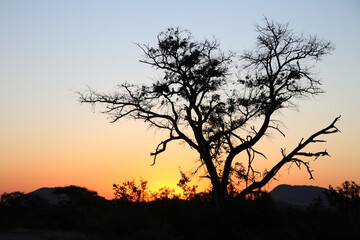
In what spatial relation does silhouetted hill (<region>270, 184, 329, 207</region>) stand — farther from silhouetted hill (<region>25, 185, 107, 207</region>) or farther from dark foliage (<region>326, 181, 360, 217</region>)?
dark foliage (<region>326, 181, 360, 217</region>)

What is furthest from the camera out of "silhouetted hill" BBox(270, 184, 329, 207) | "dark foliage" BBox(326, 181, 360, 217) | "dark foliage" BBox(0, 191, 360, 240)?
"silhouetted hill" BBox(270, 184, 329, 207)

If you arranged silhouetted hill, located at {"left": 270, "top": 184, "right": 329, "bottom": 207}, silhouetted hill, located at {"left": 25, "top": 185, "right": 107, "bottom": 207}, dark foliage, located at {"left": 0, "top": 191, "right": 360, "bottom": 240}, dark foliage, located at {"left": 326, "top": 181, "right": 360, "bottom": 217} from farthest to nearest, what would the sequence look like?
1. silhouetted hill, located at {"left": 270, "top": 184, "right": 329, "bottom": 207}
2. silhouetted hill, located at {"left": 25, "top": 185, "right": 107, "bottom": 207}
3. dark foliage, located at {"left": 326, "top": 181, "right": 360, "bottom": 217}
4. dark foliage, located at {"left": 0, "top": 191, "right": 360, "bottom": 240}

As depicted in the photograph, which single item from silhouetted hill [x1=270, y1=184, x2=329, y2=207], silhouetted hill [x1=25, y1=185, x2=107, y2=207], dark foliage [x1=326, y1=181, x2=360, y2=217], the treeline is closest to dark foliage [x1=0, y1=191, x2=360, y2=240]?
the treeline

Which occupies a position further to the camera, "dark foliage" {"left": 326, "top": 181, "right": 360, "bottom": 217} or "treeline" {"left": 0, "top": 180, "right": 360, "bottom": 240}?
"dark foliage" {"left": 326, "top": 181, "right": 360, "bottom": 217}

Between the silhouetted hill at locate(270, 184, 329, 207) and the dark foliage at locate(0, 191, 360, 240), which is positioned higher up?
the silhouetted hill at locate(270, 184, 329, 207)

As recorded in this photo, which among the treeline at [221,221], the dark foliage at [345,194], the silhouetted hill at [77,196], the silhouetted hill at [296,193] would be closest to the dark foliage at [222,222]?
the treeline at [221,221]

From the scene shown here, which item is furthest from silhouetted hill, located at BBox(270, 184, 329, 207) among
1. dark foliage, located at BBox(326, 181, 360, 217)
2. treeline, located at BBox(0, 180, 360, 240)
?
treeline, located at BBox(0, 180, 360, 240)

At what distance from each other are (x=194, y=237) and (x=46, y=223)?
22726mm

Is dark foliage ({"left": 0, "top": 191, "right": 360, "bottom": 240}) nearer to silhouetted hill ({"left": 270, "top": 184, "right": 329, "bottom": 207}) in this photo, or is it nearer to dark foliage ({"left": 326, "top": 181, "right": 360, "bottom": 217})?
dark foliage ({"left": 326, "top": 181, "right": 360, "bottom": 217})

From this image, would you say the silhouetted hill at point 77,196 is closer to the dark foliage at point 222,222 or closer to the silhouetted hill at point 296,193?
the dark foliage at point 222,222

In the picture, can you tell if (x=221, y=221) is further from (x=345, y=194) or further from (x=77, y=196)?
(x=77, y=196)

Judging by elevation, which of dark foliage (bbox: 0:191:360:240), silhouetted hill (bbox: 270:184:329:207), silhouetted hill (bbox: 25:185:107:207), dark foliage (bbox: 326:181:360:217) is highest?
silhouetted hill (bbox: 270:184:329:207)

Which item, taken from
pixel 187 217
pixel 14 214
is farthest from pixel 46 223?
pixel 187 217

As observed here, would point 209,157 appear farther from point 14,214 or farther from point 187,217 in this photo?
point 14,214
